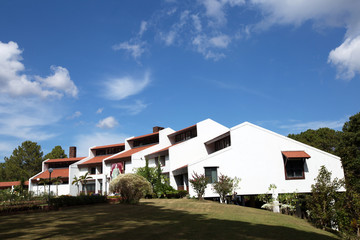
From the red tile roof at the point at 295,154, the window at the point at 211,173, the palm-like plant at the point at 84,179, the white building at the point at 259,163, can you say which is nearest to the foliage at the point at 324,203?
the white building at the point at 259,163

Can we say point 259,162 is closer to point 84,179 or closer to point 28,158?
point 84,179

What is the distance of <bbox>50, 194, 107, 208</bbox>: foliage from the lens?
23.5 m

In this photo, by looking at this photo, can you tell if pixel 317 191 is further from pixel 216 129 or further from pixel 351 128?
pixel 351 128

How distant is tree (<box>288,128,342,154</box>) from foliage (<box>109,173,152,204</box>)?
156 ft

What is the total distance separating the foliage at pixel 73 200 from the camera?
77.2 ft

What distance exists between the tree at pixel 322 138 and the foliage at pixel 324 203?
44.7 m

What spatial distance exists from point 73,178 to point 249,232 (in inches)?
1970

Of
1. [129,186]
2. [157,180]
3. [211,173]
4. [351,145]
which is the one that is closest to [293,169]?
[211,173]

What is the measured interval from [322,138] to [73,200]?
56.2 meters

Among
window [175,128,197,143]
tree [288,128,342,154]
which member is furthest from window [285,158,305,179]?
tree [288,128,342,154]

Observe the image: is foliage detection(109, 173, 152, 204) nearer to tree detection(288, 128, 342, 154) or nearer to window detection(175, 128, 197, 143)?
window detection(175, 128, 197, 143)

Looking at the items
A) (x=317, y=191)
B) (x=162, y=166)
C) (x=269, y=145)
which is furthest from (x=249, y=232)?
(x=162, y=166)

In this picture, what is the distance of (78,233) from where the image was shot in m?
12.6

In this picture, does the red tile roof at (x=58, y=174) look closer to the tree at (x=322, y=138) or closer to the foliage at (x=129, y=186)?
the foliage at (x=129, y=186)
